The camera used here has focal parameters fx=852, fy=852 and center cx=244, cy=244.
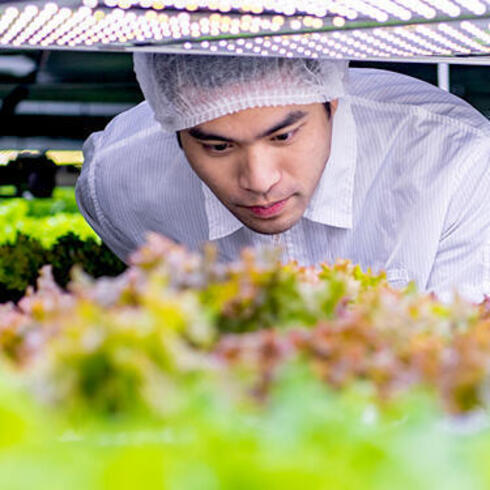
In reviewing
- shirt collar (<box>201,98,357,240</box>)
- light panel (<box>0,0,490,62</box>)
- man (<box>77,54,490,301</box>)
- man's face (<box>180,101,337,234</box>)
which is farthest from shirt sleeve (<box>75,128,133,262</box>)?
light panel (<box>0,0,490,62</box>)

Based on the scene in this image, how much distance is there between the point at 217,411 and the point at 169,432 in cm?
5

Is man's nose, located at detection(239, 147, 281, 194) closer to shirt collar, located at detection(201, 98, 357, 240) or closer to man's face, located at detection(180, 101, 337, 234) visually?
man's face, located at detection(180, 101, 337, 234)

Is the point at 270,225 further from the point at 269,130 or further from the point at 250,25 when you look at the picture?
the point at 250,25

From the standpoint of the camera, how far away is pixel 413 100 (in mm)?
2771

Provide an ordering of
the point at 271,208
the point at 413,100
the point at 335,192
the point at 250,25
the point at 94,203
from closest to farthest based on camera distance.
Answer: the point at 250,25
the point at 271,208
the point at 335,192
the point at 413,100
the point at 94,203

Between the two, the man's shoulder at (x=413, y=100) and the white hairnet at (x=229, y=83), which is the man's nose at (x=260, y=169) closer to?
the white hairnet at (x=229, y=83)

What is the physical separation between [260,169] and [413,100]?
0.91 m

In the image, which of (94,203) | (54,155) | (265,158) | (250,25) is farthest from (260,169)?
(54,155)

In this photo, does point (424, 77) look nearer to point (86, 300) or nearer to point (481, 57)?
point (481, 57)

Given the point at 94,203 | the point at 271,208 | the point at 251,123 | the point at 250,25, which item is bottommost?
the point at 94,203

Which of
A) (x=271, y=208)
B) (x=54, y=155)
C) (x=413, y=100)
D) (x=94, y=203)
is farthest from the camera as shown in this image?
(x=54, y=155)

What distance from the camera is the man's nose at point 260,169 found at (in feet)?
6.79

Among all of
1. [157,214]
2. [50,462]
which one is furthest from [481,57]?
[50,462]

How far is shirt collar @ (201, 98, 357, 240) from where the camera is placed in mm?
2529
